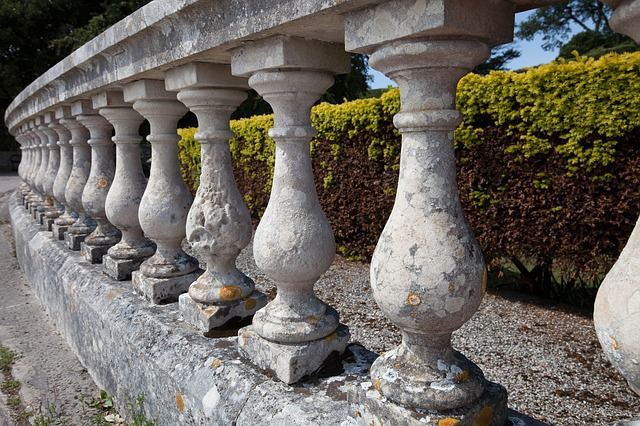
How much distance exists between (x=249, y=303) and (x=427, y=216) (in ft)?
4.00

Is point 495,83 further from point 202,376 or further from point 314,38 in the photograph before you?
point 202,376

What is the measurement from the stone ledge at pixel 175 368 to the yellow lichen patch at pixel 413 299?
0.43 meters

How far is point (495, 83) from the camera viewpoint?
4.77 meters

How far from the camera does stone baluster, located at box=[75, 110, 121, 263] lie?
3398 millimetres

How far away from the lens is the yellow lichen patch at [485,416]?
1.35 metres

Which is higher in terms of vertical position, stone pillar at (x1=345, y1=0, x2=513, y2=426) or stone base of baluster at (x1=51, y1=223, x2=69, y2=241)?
stone pillar at (x1=345, y1=0, x2=513, y2=426)

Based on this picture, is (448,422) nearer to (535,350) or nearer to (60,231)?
(535,350)

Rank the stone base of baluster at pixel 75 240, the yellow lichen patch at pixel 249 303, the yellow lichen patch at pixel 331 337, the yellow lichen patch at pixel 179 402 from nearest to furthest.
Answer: the yellow lichen patch at pixel 331 337, the yellow lichen patch at pixel 179 402, the yellow lichen patch at pixel 249 303, the stone base of baluster at pixel 75 240

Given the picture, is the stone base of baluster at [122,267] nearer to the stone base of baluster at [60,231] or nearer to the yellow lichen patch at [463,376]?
the stone base of baluster at [60,231]

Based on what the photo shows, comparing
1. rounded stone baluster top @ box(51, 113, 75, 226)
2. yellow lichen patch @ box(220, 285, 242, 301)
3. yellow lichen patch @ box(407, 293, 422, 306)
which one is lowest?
yellow lichen patch @ box(220, 285, 242, 301)

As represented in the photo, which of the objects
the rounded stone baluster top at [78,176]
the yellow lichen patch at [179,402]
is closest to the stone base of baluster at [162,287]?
the yellow lichen patch at [179,402]

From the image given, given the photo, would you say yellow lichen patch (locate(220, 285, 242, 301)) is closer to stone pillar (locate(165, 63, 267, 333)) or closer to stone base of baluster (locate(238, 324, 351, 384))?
stone pillar (locate(165, 63, 267, 333))

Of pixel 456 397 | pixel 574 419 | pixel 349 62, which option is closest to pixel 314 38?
pixel 349 62

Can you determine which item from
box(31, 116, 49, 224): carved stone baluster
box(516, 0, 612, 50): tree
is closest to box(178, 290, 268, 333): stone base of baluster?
box(31, 116, 49, 224): carved stone baluster
